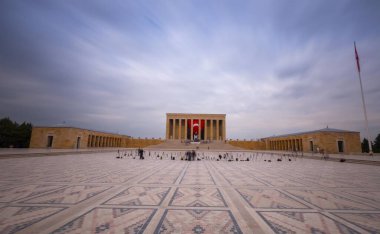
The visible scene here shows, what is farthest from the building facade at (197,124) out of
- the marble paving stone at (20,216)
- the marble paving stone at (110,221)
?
the marble paving stone at (110,221)

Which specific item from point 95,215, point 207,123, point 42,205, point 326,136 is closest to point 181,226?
point 95,215

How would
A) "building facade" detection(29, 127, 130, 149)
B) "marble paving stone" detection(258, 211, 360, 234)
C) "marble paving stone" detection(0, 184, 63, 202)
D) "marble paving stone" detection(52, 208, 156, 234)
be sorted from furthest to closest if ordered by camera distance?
"building facade" detection(29, 127, 130, 149) < "marble paving stone" detection(0, 184, 63, 202) < "marble paving stone" detection(258, 211, 360, 234) < "marble paving stone" detection(52, 208, 156, 234)

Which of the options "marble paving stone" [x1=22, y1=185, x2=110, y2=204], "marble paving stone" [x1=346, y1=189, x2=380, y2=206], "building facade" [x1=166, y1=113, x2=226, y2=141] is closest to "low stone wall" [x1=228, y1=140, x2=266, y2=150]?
"building facade" [x1=166, y1=113, x2=226, y2=141]

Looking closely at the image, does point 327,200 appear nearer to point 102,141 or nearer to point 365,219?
point 365,219

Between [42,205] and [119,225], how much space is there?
2.34 metres

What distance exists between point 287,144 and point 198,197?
4489 centimetres

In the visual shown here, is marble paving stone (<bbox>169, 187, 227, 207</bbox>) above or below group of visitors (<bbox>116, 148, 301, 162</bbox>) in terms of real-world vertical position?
below

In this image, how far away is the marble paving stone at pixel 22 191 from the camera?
4785 mm

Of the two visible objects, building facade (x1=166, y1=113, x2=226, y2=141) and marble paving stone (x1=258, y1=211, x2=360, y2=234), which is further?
building facade (x1=166, y1=113, x2=226, y2=141)

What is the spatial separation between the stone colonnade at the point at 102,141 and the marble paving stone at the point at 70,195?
3778 cm

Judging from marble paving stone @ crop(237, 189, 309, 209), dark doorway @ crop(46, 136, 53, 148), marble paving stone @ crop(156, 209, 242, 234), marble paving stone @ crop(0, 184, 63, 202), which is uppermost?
dark doorway @ crop(46, 136, 53, 148)

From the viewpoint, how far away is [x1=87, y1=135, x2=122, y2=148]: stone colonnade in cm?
4068

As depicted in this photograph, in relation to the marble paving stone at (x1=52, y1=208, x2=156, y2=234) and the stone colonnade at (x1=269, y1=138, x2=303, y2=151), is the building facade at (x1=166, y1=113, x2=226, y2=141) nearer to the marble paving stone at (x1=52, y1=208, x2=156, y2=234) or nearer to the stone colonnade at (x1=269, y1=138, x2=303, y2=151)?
the stone colonnade at (x1=269, y1=138, x2=303, y2=151)

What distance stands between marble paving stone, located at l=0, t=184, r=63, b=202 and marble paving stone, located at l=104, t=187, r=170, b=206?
7.69ft
